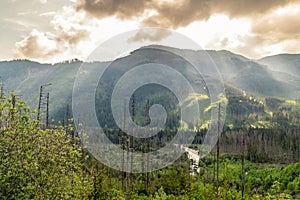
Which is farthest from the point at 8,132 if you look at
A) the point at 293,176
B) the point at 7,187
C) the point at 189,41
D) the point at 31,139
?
the point at 293,176

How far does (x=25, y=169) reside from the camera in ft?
47.0

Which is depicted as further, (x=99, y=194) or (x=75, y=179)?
(x=99, y=194)

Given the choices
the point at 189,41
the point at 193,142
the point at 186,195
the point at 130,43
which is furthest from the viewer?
the point at 193,142

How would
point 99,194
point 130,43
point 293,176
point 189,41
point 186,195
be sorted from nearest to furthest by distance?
point 99,194
point 186,195
point 130,43
point 189,41
point 293,176

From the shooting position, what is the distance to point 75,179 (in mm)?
16281

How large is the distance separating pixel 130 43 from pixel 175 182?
520 inches

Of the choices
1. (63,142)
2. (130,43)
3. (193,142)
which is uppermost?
(130,43)

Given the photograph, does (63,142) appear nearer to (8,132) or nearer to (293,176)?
(8,132)

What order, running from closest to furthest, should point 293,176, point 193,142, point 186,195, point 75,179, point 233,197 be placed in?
point 75,179, point 186,195, point 233,197, point 293,176, point 193,142

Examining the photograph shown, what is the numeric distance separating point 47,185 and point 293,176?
43.9 m

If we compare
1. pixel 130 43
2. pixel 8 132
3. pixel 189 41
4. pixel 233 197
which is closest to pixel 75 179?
pixel 8 132

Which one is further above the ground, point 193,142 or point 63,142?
point 63,142

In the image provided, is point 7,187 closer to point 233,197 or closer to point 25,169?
point 25,169

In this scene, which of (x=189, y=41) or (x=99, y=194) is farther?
(x=189, y=41)
